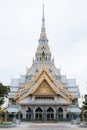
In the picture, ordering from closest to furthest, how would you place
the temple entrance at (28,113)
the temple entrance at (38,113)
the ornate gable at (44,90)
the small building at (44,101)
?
the small building at (44,101), the temple entrance at (38,113), the temple entrance at (28,113), the ornate gable at (44,90)

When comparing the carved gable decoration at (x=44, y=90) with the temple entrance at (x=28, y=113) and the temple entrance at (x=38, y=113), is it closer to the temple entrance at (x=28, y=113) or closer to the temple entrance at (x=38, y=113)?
the temple entrance at (x=38, y=113)

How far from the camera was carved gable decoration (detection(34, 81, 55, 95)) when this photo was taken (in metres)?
66.1

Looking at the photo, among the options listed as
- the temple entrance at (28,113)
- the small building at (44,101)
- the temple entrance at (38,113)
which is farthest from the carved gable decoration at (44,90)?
the temple entrance at (28,113)

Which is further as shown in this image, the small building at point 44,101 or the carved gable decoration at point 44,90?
the carved gable decoration at point 44,90

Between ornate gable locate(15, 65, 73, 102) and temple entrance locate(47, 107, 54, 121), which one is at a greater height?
ornate gable locate(15, 65, 73, 102)

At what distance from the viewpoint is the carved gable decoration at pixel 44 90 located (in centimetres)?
6606

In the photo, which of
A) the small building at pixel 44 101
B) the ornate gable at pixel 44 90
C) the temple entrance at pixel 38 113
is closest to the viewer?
the small building at pixel 44 101

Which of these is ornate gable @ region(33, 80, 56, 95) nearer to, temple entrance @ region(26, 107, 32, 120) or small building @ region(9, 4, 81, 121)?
small building @ region(9, 4, 81, 121)

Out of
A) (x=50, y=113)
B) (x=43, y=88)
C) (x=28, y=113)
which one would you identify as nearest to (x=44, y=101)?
(x=50, y=113)

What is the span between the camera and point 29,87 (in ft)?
228

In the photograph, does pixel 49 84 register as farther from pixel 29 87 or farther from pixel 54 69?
pixel 54 69

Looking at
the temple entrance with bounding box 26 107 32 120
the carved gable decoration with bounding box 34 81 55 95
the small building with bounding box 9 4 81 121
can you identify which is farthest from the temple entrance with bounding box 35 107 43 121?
the carved gable decoration with bounding box 34 81 55 95

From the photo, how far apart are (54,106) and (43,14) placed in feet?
110

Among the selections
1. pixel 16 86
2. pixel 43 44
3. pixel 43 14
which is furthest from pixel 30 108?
pixel 43 14
